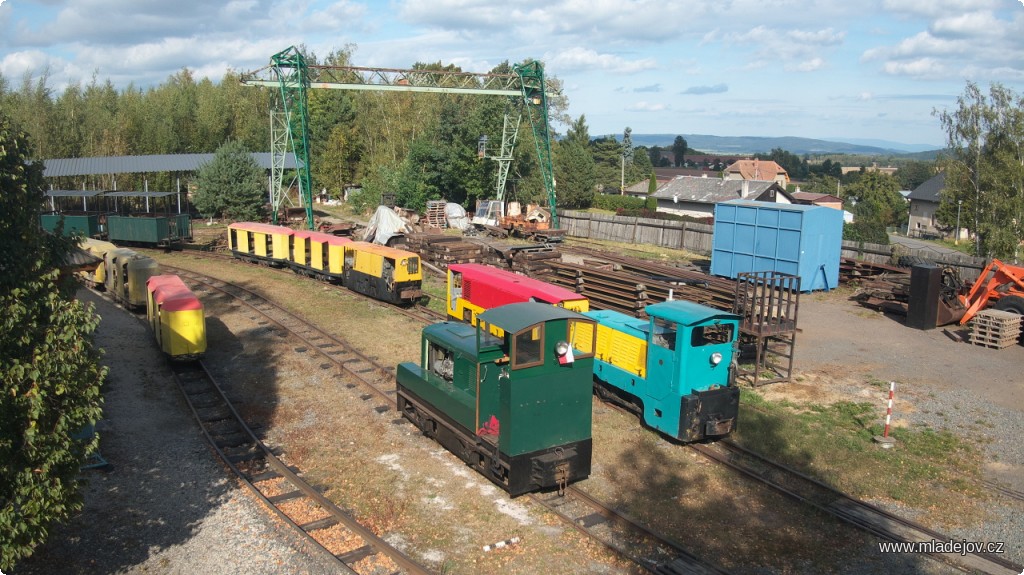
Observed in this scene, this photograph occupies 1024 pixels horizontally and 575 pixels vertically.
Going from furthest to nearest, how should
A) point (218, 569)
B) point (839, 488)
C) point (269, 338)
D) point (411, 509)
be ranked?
A: point (269, 338), point (839, 488), point (411, 509), point (218, 569)

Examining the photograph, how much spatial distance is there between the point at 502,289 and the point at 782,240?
14.6m

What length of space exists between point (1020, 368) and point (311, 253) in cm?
A: 2337

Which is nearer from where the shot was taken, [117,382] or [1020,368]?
[117,382]

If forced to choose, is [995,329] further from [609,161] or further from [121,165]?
[609,161]

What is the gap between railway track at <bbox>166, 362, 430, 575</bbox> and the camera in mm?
8977

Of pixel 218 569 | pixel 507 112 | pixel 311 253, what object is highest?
pixel 507 112

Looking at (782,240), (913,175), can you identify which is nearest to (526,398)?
(782,240)

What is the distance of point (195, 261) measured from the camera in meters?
32.4

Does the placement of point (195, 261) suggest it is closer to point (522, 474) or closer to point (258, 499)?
point (258, 499)

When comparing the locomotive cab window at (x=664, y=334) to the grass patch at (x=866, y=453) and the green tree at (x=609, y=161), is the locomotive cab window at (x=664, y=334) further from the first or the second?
the green tree at (x=609, y=161)

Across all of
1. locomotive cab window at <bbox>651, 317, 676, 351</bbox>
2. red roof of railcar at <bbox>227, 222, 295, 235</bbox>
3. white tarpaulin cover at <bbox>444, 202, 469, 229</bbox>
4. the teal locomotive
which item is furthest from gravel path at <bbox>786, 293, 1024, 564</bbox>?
white tarpaulin cover at <bbox>444, 202, 469, 229</bbox>

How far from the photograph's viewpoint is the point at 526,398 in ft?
33.4

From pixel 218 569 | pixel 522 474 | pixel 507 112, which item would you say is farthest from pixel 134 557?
pixel 507 112

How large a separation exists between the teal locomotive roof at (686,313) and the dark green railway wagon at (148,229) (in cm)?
2962
